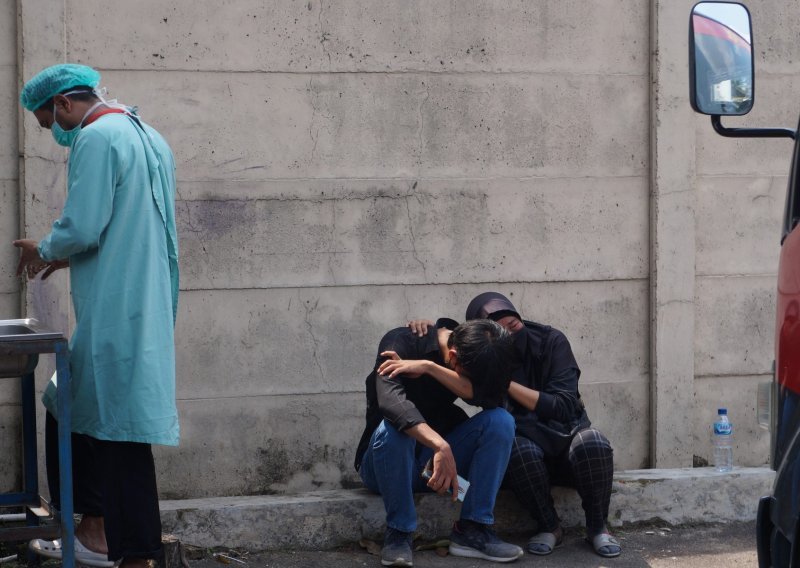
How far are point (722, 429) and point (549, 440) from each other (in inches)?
43.5

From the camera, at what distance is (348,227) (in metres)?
4.82

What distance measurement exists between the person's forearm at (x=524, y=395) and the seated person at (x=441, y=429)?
125 mm

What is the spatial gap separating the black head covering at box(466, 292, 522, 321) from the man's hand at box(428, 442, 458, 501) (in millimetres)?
703

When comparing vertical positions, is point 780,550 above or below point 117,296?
below

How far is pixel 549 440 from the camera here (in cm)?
438

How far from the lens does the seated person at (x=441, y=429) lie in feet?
13.2

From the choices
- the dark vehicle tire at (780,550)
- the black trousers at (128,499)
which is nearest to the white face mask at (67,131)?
the black trousers at (128,499)

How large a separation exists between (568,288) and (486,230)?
467 mm

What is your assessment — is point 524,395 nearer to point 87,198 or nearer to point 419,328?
point 419,328

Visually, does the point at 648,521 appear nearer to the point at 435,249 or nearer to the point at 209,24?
the point at 435,249

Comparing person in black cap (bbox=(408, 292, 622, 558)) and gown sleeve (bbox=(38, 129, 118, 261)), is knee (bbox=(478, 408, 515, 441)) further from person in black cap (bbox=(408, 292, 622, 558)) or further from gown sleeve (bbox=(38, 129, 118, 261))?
gown sleeve (bbox=(38, 129, 118, 261))

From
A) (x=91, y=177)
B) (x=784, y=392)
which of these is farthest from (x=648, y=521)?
(x=91, y=177)

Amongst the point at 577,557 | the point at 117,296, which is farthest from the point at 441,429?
the point at 117,296

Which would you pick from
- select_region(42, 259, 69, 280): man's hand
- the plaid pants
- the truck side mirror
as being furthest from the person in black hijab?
select_region(42, 259, 69, 280): man's hand
